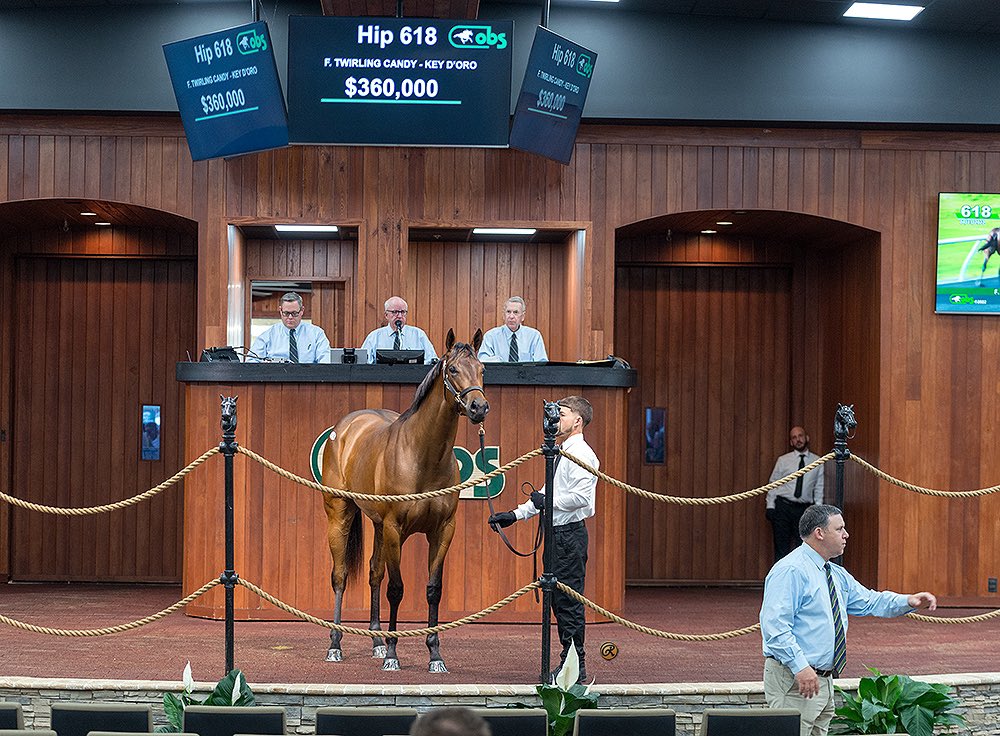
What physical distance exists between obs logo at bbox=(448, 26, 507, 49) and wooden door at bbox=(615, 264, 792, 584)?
346cm

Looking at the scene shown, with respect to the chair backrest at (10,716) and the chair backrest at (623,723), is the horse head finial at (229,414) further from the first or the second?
the chair backrest at (623,723)

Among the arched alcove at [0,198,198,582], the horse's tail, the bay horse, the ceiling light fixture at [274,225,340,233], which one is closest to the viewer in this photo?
the bay horse

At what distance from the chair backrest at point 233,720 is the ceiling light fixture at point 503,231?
628 cm

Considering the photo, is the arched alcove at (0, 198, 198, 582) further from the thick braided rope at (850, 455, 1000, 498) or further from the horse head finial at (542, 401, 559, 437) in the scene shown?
the thick braided rope at (850, 455, 1000, 498)

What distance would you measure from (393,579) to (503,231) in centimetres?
449

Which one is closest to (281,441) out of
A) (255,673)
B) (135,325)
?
(255,673)

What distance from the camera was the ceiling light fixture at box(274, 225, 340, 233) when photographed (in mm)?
10227

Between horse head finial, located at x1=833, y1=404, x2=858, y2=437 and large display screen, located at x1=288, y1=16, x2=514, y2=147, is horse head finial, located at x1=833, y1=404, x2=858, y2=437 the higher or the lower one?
the lower one

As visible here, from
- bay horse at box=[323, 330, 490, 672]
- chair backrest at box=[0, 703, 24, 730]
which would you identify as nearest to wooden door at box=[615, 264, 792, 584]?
bay horse at box=[323, 330, 490, 672]

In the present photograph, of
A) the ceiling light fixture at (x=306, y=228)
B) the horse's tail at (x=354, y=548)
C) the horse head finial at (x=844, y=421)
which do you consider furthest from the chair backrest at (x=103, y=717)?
the ceiling light fixture at (x=306, y=228)

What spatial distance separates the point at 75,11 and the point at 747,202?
5.59 metres

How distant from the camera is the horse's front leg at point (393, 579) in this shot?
21.8 feet

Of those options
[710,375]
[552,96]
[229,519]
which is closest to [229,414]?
[229,519]

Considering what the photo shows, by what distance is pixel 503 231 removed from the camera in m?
10.6
